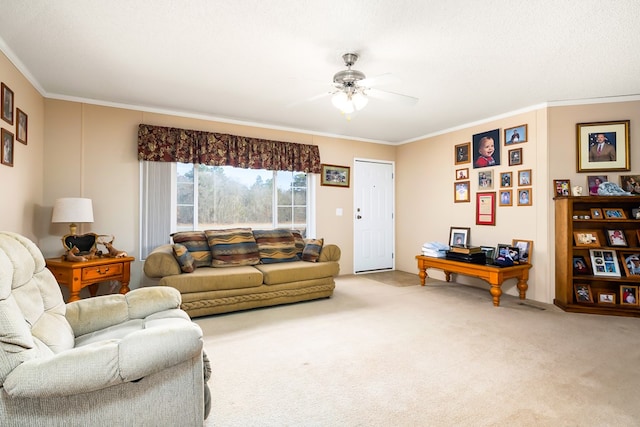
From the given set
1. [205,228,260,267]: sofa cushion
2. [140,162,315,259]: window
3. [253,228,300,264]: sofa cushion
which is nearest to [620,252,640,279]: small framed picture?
[253,228,300,264]: sofa cushion

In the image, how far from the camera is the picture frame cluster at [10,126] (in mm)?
2635

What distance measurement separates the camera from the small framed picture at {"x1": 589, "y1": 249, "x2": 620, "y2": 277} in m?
3.69

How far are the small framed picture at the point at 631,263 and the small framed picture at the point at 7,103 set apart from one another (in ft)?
20.6

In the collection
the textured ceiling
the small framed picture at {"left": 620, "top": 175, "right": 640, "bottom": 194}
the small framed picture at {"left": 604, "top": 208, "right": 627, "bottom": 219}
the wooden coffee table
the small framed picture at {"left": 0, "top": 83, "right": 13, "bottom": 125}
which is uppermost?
the textured ceiling

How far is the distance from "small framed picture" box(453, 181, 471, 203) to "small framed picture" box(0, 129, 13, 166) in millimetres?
5332

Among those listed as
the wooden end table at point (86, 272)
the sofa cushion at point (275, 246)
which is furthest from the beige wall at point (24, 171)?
the sofa cushion at point (275, 246)

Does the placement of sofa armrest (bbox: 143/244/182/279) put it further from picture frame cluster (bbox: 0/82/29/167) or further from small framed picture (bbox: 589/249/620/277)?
small framed picture (bbox: 589/249/620/277)

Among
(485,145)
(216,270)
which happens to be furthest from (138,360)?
(485,145)

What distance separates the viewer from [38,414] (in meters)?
1.21

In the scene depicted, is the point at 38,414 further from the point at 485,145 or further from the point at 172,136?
the point at 485,145

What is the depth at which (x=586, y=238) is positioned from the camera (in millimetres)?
3812

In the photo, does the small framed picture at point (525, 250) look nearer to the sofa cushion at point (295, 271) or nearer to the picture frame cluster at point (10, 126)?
the sofa cushion at point (295, 271)

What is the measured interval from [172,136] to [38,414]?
360cm

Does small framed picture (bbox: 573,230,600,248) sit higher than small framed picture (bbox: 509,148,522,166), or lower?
lower
